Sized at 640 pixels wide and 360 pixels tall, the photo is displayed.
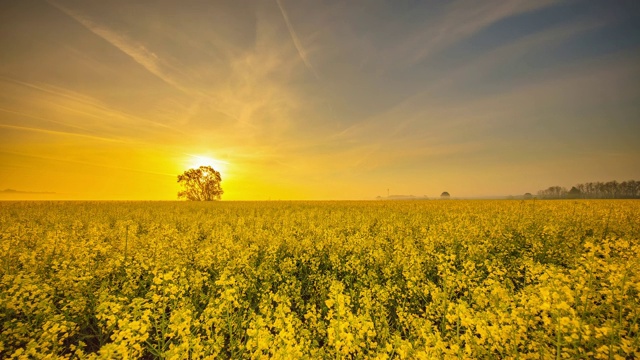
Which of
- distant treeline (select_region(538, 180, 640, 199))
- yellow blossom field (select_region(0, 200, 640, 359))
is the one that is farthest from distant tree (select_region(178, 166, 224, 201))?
distant treeline (select_region(538, 180, 640, 199))

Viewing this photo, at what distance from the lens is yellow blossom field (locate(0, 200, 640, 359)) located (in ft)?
11.9

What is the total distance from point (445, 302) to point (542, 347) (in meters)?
1.93

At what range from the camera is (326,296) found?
685 centimetres

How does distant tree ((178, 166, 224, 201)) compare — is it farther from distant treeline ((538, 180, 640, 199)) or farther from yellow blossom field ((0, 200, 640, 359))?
distant treeline ((538, 180, 640, 199))

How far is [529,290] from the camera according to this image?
459cm

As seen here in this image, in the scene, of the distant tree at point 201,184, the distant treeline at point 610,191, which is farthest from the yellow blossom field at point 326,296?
the distant treeline at point 610,191

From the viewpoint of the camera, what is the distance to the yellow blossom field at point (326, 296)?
11.9ft

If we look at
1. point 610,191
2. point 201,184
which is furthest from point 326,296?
point 610,191

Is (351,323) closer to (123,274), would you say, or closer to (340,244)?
(340,244)

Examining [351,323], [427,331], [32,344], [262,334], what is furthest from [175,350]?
[427,331]

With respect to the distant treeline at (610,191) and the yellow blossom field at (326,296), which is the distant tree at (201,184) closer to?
the yellow blossom field at (326,296)

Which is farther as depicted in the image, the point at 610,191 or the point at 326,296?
the point at 610,191

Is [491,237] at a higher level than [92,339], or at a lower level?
higher

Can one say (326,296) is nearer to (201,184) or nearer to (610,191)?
(201,184)
